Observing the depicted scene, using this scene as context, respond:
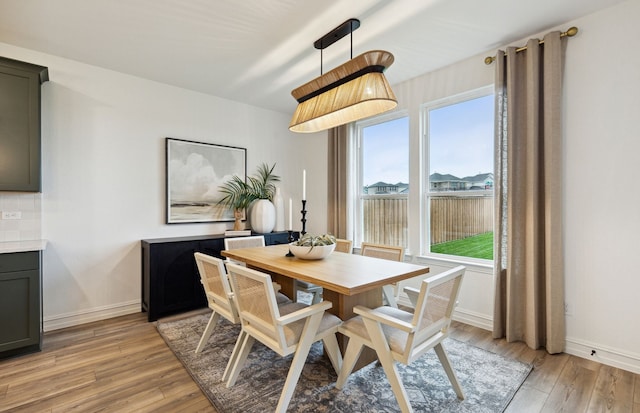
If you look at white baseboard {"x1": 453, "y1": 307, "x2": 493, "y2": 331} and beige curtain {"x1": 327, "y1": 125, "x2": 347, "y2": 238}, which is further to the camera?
beige curtain {"x1": 327, "y1": 125, "x2": 347, "y2": 238}

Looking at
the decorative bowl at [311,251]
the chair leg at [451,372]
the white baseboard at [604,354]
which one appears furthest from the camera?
the decorative bowl at [311,251]

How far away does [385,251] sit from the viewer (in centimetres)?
287

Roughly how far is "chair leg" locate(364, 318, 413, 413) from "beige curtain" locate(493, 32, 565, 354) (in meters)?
1.62

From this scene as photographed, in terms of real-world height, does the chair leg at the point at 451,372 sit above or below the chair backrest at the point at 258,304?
below

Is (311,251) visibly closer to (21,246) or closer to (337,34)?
(337,34)

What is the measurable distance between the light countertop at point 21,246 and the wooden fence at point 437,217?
351 cm

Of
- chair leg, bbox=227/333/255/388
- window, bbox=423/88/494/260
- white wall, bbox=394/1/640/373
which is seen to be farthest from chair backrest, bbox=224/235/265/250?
white wall, bbox=394/1/640/373

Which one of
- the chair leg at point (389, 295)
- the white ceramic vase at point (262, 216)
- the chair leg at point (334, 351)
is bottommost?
the chair leg at point (334, 351)

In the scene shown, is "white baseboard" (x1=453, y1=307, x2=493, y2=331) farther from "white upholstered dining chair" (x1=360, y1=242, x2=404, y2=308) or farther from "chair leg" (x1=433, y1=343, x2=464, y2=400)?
"chair leg" (x1=433, y1=343, x2=464, y2=400)

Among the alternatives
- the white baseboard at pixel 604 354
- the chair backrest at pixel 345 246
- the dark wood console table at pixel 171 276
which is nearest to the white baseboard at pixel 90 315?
the dark wood console table at pixel 171 276

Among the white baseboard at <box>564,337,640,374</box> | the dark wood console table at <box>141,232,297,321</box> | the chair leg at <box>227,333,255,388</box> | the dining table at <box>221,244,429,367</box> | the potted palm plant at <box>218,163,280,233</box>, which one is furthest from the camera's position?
the potted palm plant at <box>218,163,280,233</box>

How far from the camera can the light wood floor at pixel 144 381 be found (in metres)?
1.89

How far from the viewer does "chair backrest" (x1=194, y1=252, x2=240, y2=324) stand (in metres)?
2.12

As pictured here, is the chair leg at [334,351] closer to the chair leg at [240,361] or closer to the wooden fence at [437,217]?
the chair leg at [240,361]
